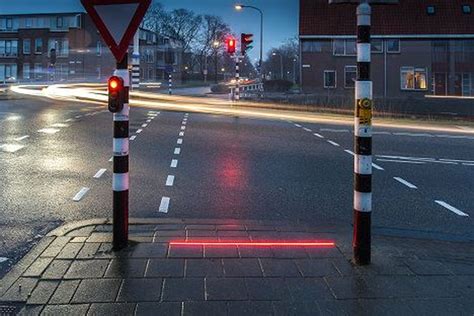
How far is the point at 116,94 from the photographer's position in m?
5.35

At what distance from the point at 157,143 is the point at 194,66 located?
102934 millimetres

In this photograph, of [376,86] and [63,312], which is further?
[376,86]

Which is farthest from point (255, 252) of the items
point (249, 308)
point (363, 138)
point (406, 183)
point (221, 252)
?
point (406, 183)

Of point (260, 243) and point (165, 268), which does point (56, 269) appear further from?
point (260, 243)

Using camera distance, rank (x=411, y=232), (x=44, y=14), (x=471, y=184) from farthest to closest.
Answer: (x=44, y=14), (x=471, y=184), (x=411, y=232)

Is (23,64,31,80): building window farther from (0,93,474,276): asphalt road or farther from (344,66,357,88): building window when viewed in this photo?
(0,93,474,276): asphalt road

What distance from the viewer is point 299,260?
16.9ft

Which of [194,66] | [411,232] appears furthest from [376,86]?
[194,66]

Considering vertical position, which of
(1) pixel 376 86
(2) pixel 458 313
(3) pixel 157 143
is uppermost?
(1) pixel 376 86

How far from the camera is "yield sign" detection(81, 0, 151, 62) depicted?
5.39 m

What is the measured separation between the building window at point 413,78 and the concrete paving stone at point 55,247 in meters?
47.7

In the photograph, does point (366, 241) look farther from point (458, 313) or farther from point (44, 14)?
point (44, 14)

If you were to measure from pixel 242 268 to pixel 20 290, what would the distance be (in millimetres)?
1841

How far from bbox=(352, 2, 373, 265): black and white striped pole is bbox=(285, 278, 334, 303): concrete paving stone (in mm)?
675
